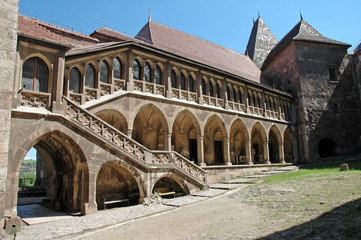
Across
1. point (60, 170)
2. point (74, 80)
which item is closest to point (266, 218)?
point (60, 170)

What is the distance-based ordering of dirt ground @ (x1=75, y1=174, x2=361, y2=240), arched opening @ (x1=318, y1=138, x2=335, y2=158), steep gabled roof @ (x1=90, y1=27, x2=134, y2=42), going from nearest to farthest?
dirt ground @ (x1=75, y1=174, x2=361, y2=240) → steep gabled roof @ (x1=90, y1=27, x2=134, y2=42) → arched opening @ (x1=318, y1=138, x2=335, y2=158)

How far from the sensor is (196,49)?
23.8m

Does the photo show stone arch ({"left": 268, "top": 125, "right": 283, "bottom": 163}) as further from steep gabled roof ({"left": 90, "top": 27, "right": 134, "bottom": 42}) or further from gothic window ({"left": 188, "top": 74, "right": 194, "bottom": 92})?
steep gabled roof ({"left": 90, "top": 27, "right": 134, "bottom": 42})

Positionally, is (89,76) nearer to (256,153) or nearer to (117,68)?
(117,68)

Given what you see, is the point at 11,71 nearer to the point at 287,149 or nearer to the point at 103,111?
the point at 103,111

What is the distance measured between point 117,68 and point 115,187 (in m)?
6.06

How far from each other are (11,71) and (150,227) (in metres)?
6.21

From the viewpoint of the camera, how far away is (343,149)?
27.0 metres

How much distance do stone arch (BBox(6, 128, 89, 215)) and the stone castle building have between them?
0.15 ft

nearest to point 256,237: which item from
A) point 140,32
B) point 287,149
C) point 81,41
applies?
point 81,41

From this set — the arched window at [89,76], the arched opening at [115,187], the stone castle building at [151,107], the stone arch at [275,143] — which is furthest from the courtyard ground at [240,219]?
the stone arch at [275,143]

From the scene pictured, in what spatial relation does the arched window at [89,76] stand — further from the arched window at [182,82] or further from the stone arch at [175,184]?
the arched window at [182,82]

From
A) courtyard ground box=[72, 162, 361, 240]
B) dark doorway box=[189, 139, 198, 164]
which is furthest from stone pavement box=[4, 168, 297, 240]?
dark doorway box=[189, 139, 198, 164]

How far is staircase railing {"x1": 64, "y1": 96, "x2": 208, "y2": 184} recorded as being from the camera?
10.6m
